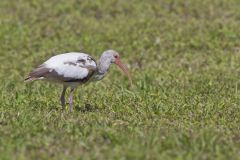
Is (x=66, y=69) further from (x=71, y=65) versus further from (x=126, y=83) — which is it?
(x=126, y=83)

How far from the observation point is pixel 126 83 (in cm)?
1381

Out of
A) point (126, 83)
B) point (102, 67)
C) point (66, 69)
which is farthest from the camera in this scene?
point (126, 83)

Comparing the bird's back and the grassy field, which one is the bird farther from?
the grassy field

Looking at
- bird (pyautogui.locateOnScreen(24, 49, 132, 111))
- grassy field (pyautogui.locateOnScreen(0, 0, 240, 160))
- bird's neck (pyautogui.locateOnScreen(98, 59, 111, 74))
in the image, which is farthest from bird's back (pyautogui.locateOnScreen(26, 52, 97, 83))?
grassy field (pyautogui.locateOnScreen(0, 0, 240, 160))

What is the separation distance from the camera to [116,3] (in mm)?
20250

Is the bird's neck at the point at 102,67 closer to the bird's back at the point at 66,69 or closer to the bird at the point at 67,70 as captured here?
the bird at the point at 67,70

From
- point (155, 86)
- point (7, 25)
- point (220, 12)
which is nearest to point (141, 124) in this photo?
point (155, 86)

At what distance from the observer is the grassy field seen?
25.9ft

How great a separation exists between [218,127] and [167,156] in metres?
2.14

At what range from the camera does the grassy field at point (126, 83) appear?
7902mm

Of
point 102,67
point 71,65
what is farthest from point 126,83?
point 71,65

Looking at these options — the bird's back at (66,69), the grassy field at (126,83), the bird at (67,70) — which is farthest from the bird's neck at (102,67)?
the grassy field at (126,83)

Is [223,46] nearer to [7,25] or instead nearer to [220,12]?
[220,12]

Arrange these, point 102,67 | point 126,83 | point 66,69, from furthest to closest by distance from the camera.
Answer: point 126,83
point 102,67
point 66,69
